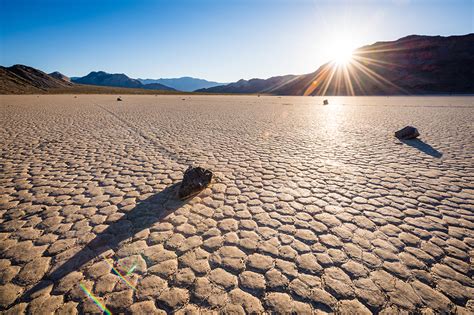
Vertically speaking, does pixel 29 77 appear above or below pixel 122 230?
above

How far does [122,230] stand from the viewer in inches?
98.6

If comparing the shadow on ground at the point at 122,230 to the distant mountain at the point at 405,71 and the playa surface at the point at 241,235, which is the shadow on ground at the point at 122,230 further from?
the distant mountain at the point at 405,71

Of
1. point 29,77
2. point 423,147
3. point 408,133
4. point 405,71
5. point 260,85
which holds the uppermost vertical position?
→ point 405,71

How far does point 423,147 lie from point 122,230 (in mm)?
7309

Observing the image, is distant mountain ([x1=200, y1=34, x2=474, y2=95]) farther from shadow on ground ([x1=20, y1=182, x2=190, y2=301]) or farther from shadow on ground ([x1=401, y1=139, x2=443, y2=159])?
shadow on ground ([x1=20, y1=182, x2=190, y2=301])

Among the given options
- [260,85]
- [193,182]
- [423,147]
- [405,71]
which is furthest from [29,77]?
[405,71]

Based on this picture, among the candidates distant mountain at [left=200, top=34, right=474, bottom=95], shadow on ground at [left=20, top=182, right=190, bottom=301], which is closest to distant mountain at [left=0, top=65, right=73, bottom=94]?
distant mountain at [left=200, top=34, right=474, bottom=95]

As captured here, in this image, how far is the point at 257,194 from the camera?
133 inches

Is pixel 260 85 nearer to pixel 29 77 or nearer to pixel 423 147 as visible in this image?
pixel 29 77

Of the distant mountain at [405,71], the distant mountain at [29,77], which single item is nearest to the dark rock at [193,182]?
the distant mountain at [405,71]

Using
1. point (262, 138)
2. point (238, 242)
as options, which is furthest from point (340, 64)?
point (238, 242)

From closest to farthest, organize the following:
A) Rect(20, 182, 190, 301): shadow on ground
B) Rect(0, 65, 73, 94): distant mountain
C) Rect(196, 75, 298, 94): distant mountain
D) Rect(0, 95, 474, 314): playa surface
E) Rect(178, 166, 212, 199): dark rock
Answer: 1. Rect(0, 95, 474, 314): playa surface
2. Rect(20, 182, 190, 301): shadow on ground
3. Rect(178, 166, 212, 199): dark rock
4. Rect(0, 65, 73, 94): distant mountain
5. Rect(196, 75, 298, 94): distant mountain

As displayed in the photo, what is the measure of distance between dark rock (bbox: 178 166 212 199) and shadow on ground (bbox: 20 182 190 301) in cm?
15

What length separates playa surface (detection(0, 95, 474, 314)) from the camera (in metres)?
1.71
